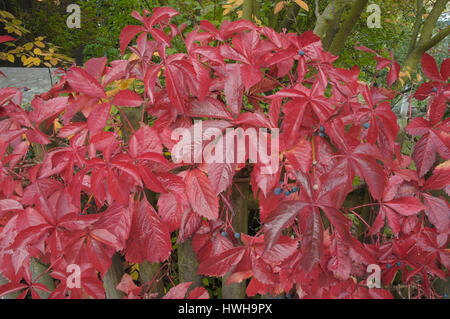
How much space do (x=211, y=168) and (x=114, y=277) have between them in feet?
2.26

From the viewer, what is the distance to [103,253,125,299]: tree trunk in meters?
1.04

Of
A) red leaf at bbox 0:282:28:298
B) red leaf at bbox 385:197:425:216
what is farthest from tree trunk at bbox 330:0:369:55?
red leaf at bbox 0:282:28:298

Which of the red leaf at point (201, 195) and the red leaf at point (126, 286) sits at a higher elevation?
the red leaf at point (201, 195)

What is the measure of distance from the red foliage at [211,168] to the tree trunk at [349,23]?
97cm

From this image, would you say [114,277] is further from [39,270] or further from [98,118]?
[98,118]

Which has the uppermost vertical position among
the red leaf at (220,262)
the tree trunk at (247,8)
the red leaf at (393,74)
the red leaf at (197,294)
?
the tree trunk at (247,8)

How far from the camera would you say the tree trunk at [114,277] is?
3.40 ft

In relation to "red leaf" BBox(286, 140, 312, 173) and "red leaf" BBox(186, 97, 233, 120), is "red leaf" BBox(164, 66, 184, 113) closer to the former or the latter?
"red leaf" BBox(186, 97, 233, 120)

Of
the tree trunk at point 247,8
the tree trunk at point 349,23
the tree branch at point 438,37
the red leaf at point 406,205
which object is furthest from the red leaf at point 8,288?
the tree branch at point 438,37

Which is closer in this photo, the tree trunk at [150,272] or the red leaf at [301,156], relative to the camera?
the red leaf at [301,156]

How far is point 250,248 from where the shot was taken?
78 cm

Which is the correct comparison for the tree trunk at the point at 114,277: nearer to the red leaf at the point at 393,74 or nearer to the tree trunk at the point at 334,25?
the red leaf at the point at 393,74

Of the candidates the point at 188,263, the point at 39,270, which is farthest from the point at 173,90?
the point at 39,270

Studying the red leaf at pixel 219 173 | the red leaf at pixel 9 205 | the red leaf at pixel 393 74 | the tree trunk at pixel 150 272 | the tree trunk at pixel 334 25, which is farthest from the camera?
the tree trunk at pixel 334 25
